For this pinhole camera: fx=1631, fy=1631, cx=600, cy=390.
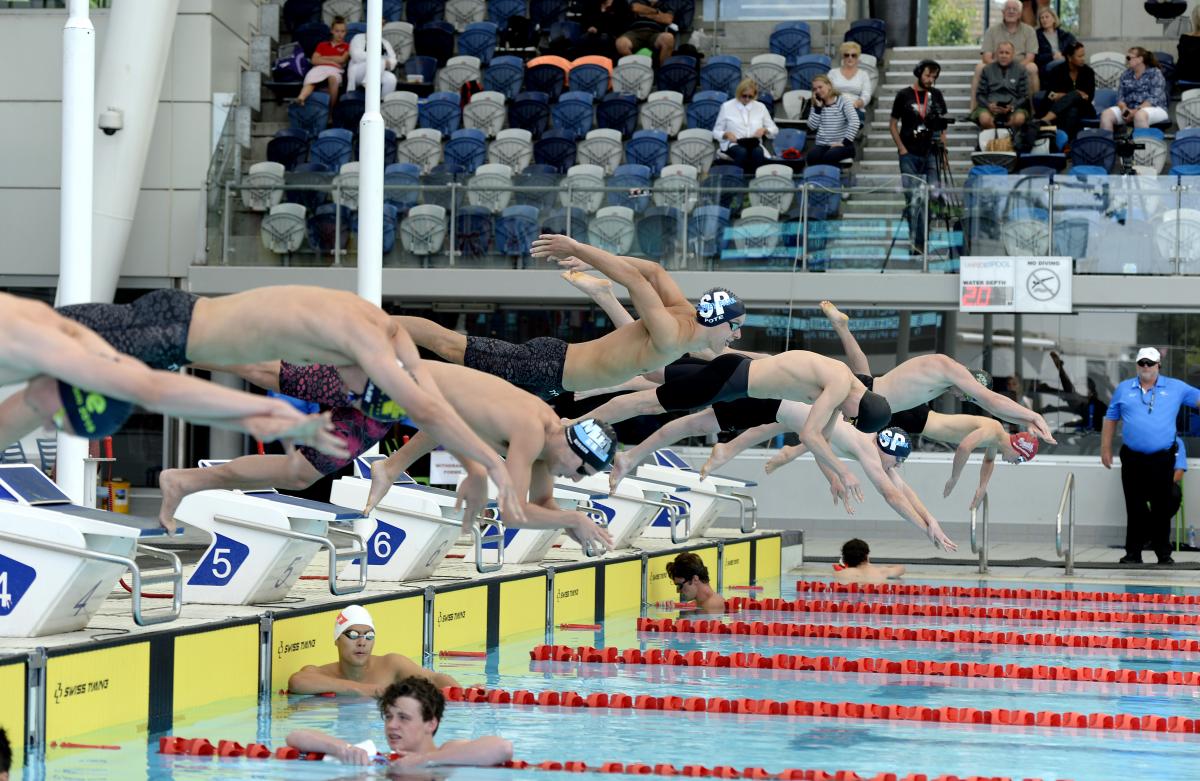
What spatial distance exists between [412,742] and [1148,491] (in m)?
10.7

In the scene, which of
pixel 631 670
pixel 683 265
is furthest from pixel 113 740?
pixel 683 265

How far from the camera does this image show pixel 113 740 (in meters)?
6.98

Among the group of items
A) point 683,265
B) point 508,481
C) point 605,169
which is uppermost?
point 605,169

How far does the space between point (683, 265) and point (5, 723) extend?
10918 mm

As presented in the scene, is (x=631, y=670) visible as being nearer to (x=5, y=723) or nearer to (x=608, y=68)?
(x=5, y=723)

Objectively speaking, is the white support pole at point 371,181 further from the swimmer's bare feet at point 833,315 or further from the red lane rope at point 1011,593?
the red lane rope at point 1011,593

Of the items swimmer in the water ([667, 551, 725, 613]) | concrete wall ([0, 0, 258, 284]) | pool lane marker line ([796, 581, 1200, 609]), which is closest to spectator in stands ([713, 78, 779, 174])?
pool lane marker line ([796, 581, 1200, 609])


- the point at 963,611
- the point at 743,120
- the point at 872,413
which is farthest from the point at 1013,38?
the point at 872,413

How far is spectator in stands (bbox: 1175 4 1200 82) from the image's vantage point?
18766 mm

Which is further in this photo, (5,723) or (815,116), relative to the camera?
(815,116)

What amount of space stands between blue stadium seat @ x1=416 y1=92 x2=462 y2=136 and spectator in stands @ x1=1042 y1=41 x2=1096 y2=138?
6.65 m

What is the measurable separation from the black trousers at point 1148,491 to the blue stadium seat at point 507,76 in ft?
28.0

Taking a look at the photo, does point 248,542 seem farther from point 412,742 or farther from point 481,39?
point 481,39

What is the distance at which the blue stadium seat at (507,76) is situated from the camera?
19.8 metres
